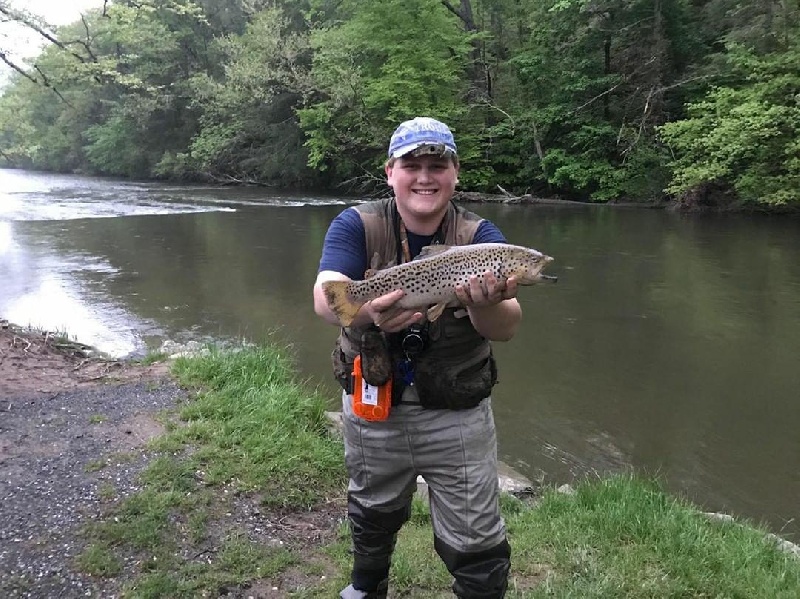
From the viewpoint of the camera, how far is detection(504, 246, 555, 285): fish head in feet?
8.79

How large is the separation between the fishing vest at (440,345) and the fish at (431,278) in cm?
14

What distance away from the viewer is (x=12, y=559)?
3701 millimetres

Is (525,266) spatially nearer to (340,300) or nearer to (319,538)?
(340,300)

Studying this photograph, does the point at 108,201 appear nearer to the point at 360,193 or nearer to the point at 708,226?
the point at 360,193

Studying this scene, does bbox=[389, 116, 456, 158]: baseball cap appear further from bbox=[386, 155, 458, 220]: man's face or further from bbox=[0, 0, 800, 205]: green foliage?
bbox=[0, 0, 800, 205]: green foliage

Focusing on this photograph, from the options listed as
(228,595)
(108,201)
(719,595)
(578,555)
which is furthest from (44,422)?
(108,201)

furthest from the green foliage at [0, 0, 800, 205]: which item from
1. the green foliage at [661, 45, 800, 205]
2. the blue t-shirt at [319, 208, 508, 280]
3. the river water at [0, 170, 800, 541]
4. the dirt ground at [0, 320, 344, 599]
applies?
the blue t-shirt at [319, 208, 508, 280]

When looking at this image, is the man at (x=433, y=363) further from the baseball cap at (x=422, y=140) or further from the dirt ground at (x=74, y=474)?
the dirt ground at (x=74, y=474)

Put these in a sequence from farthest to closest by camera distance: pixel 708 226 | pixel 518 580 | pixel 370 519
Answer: pixel 708 226 < pixel 518 580 < pixel 370 519

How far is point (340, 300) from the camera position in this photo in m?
2.65

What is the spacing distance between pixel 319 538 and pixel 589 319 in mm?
8083

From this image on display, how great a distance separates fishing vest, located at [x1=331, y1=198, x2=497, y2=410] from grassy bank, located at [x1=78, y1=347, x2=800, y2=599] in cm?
141

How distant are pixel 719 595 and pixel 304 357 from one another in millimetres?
6795

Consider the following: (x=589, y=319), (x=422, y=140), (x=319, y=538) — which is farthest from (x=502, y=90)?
(x=422, y=140)
